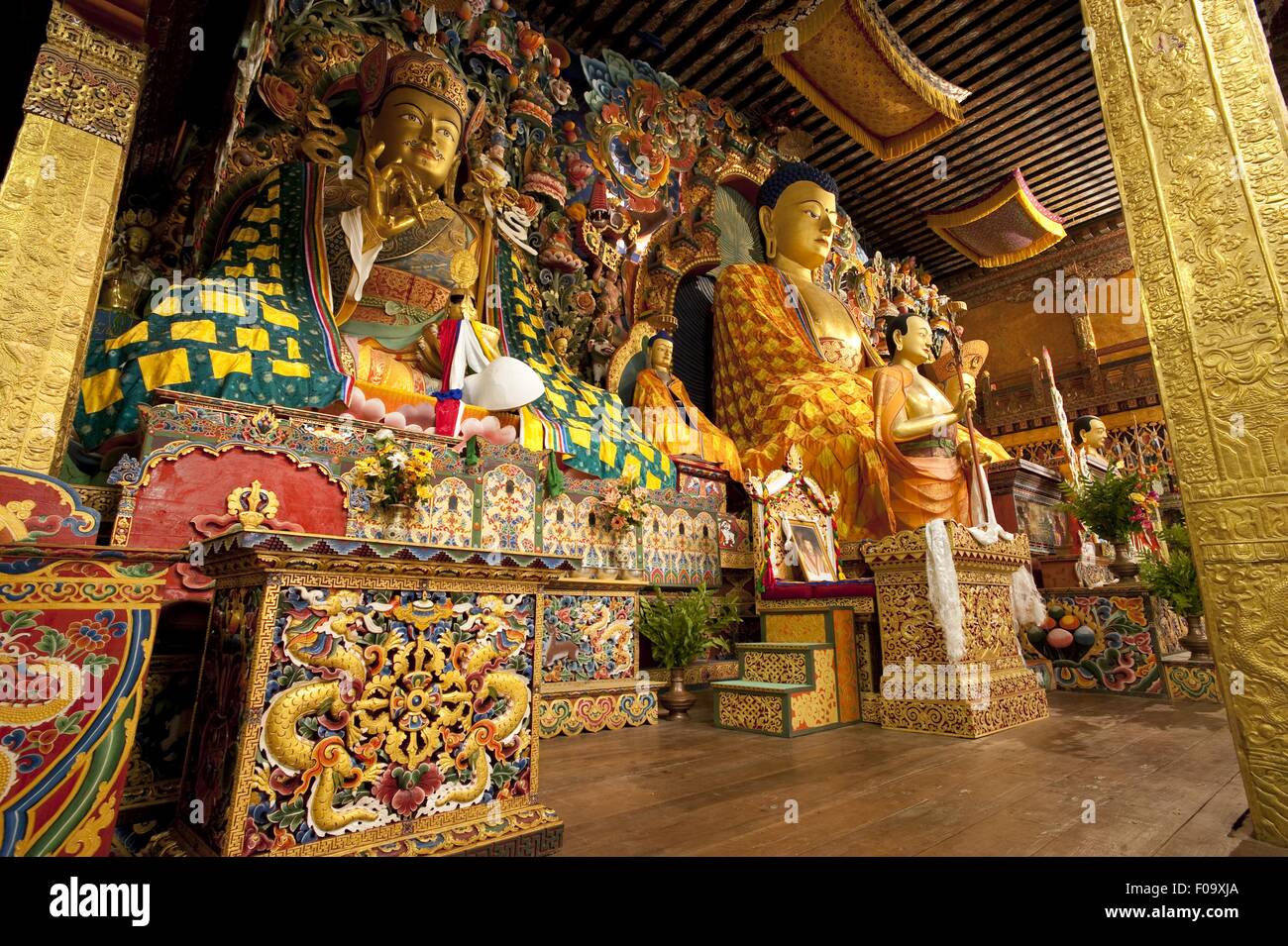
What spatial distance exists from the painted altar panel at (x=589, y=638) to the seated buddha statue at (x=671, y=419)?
6.04ft

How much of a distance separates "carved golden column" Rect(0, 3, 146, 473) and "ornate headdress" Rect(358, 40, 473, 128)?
2077mm

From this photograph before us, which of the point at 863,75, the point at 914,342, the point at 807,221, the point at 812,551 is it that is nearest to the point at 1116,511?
the point at 914,342

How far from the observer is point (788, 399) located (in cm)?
593

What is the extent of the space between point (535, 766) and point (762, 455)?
4.30 metres

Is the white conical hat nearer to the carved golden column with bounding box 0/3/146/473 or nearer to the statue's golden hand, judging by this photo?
the statue's golden hand

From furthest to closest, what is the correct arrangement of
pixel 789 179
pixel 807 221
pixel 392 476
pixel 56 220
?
1. pixel 789 179
2. pixel 807 221
3. pixel 392 476
4. pixel 56 220

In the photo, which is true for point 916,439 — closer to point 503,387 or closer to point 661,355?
point 661,355

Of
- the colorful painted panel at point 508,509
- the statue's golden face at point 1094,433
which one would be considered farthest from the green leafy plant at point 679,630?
the statue's golden face at point 1094,433

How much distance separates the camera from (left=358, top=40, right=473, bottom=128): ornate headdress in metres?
4.15

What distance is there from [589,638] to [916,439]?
2817 millimetres

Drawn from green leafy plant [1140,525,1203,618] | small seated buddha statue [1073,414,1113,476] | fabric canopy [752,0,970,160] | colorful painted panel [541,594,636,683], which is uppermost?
fabric canopy [752,0,970,160]

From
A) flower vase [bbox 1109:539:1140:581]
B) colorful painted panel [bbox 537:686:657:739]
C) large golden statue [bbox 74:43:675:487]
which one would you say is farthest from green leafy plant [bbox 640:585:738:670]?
flower vase [bbox 1109:539:1140:581]

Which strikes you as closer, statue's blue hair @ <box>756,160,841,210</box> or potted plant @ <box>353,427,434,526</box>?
potted plant @ <box>353,427,434,526</box>
